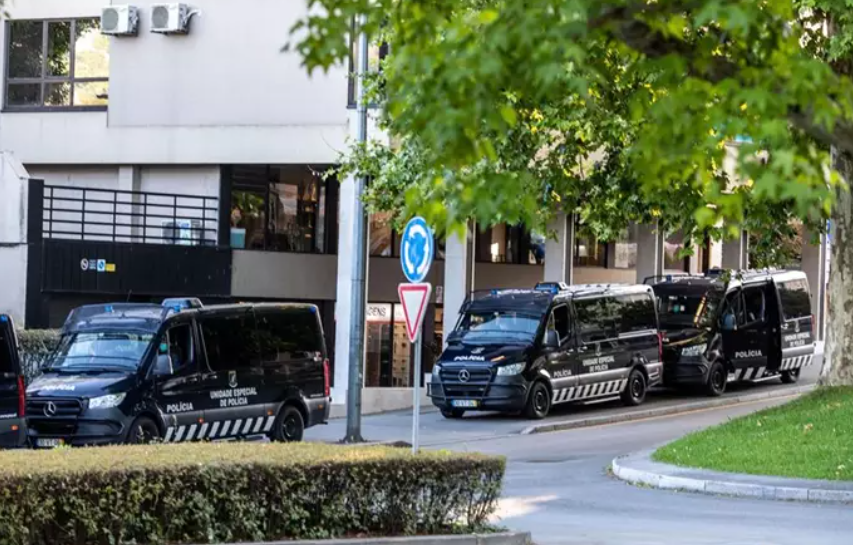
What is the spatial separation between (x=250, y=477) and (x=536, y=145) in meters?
13.9

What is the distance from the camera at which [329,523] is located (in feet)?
41.1

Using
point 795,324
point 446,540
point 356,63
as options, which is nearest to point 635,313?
point 795,324

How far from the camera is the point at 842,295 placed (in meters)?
26.0

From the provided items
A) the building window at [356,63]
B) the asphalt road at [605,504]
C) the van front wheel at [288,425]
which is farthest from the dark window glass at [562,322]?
the van front wheel at [288,425]

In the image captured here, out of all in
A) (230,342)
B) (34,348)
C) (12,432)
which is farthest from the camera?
(34,348)

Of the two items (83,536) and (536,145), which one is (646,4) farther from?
(536,145)

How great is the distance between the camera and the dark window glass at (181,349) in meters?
22.4

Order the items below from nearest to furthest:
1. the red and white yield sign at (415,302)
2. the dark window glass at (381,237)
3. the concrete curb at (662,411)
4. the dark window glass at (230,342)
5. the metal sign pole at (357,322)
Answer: the red and white yield sign at (415,302) → the dark window glass at (230,342) → the metal sign pole at (357,322) → the concrete curb at (662,411) → the dark window glass at (381,237)

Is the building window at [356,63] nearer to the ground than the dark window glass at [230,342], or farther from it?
farther from it

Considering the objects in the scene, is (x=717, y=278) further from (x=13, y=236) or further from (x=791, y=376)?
(x=13, y=236)

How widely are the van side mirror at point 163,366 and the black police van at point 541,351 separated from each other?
864cm

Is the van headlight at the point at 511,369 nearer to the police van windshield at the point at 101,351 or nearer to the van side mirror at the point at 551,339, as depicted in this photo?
the van side mirror at the point at 551,339

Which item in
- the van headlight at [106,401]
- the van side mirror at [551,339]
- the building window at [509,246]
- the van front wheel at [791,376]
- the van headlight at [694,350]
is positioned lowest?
the van front wheel at [791,376]

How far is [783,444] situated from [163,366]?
27.6 ft
